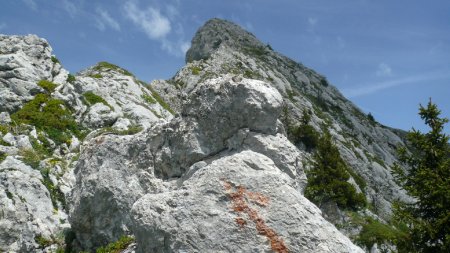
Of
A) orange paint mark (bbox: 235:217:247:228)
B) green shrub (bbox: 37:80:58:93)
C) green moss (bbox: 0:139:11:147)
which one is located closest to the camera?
orange paint mark (bbox: 235:217:247:228)

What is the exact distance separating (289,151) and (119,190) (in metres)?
6.68

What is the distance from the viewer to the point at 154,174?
16141 mm

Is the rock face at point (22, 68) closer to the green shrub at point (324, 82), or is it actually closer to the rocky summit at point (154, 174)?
the rocky summit at point (154, 174)

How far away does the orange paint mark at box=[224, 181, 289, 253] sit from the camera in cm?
968

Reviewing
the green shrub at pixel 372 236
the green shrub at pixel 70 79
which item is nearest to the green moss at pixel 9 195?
the green shrub at pixel 70 79

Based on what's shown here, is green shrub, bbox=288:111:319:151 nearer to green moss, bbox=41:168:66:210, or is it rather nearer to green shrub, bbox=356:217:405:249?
green shrub, bbox=356:217:405:249

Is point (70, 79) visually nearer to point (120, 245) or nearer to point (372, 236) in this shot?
point (120, 245)

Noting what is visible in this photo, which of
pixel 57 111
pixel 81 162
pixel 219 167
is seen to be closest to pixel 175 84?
pixel 57 111

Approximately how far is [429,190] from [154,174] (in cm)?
1151

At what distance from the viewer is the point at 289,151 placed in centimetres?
1438

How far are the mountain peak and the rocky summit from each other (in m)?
56.8

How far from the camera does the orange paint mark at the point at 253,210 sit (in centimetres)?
968

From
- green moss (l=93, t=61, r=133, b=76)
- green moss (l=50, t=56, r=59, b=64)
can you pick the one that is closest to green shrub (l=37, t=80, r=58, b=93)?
green moss (l=50, t=56, r=59, b=64)

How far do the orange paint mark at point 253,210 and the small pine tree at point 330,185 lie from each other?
26506mm
